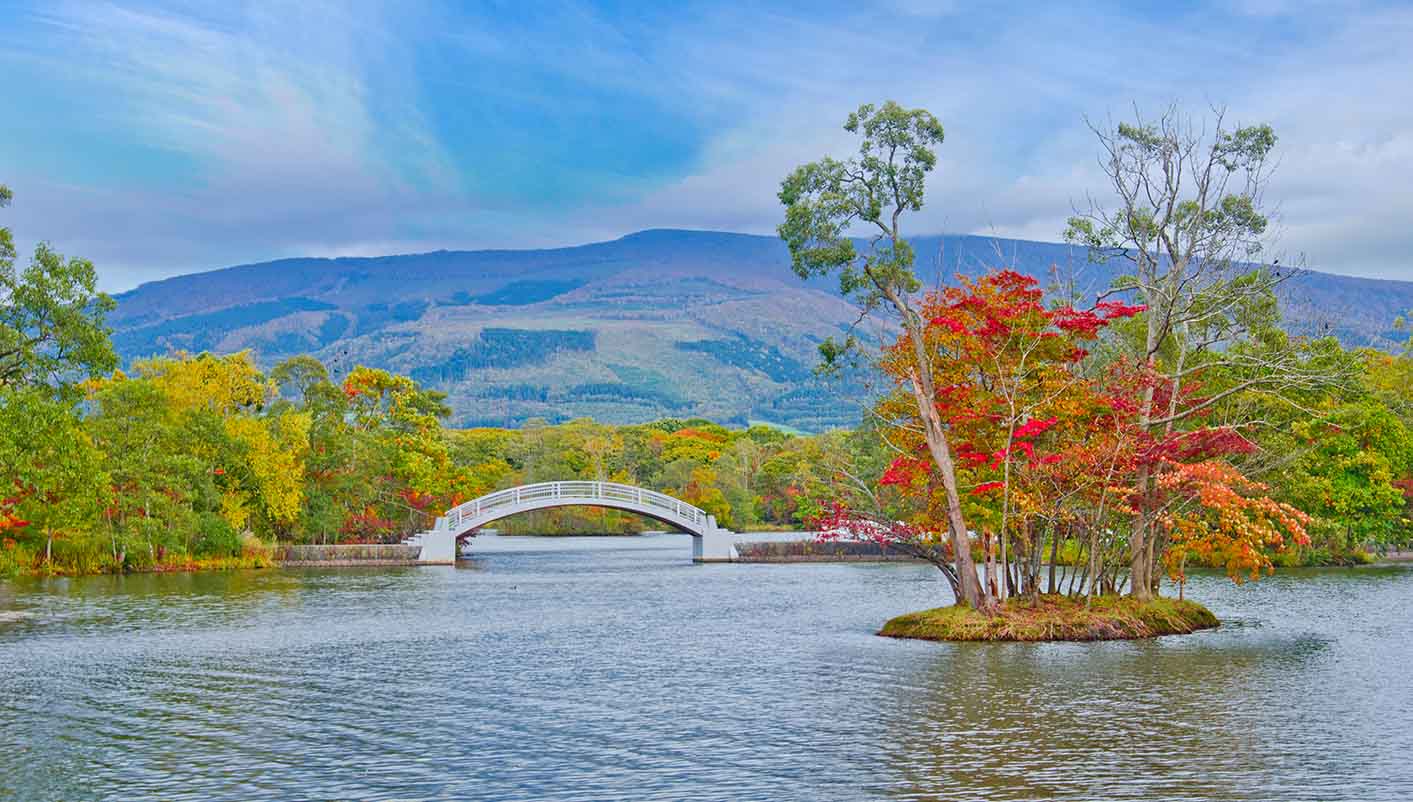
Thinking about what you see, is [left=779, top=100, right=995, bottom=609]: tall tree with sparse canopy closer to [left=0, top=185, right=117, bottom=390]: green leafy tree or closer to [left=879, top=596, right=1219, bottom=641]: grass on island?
[left=879, top=596, right=1219, bottom=641]: grass on island

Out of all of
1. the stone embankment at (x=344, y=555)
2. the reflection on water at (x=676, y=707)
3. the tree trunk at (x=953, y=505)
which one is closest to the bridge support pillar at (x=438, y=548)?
the stone embankment at (x=344, y=555)

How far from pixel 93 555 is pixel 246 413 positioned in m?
11.2

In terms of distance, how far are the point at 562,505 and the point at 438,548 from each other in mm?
6320

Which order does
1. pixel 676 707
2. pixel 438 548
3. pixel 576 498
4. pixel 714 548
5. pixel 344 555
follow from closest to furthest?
1. pixel 676 707
2. pixel 344 555
3. pixel 438 548
4. pixel 576 498
5. pixel 714 548

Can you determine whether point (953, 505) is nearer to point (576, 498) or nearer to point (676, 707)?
point (676, 707)

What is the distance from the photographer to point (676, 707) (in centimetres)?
2077

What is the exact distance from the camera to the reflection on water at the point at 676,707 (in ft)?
50.6

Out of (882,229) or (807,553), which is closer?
(882,229)

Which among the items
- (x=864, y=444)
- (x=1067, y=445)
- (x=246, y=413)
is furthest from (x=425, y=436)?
(x=1067, y=445)

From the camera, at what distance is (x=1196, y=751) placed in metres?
16.8

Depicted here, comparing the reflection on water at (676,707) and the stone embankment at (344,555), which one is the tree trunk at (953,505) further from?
the stone embankment at (344,555)

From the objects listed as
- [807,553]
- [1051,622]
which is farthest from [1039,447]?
[807,553]

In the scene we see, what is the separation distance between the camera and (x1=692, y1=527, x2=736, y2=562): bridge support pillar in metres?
68.9

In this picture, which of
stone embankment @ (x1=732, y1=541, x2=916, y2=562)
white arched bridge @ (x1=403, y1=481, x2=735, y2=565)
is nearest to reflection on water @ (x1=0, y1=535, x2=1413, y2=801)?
white arched bridge @ (x1=403, y1=481, x2=735, y2=565)
